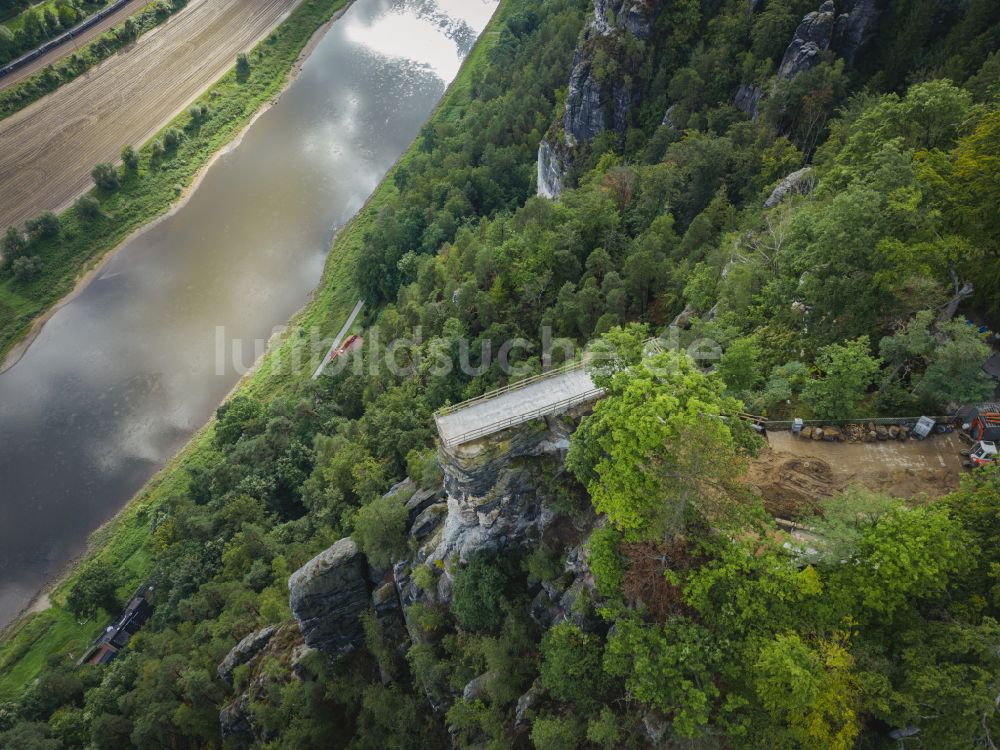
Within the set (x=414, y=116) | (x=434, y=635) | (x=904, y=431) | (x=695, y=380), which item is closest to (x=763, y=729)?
(x=695, y=380)

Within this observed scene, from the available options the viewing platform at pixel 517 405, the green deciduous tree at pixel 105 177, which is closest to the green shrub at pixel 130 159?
the green deciduous tree at pixel 105 177

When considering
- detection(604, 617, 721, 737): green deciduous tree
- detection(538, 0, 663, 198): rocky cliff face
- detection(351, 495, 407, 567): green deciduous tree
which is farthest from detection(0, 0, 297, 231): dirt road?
detection(604, 617, 721, 737): green deciduous tree

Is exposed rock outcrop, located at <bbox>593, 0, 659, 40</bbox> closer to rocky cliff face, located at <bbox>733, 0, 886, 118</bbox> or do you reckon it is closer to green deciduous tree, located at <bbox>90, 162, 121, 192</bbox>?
rocky cliff face, located at <bbox>733, 0, 886, 118</bbox>

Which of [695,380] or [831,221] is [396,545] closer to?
[695,380]

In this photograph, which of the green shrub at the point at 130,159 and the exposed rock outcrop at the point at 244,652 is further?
the green shrub at the point at 130,159

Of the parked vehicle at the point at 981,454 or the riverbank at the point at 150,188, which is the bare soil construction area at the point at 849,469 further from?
the riverbank at the point at 150,188
